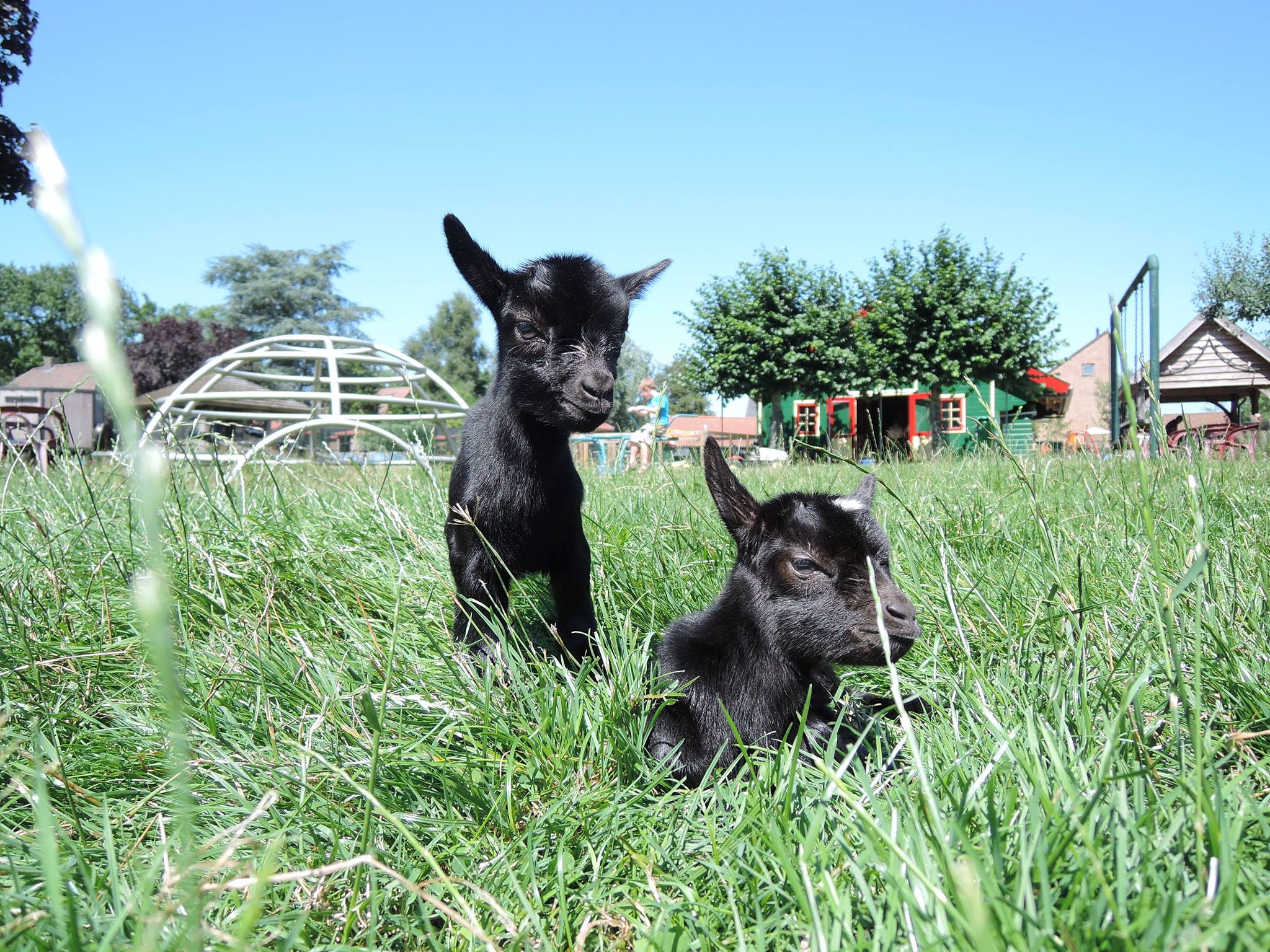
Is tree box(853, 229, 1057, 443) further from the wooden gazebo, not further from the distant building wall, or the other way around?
the distant building wall

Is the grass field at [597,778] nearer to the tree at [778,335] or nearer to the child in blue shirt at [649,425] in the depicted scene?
the child in blue shirt at [649,425]

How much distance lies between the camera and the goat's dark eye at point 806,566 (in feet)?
7.09

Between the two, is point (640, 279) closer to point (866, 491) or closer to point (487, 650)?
point (866, 491)

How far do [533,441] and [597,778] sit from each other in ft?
3.60

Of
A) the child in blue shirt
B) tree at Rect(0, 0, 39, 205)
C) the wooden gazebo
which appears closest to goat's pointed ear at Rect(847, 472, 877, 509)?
the child in blue shirt

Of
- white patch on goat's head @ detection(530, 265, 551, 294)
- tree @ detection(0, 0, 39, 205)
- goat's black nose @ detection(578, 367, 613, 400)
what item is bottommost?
goat's black nose @ detection(578, 367, 613, 400)

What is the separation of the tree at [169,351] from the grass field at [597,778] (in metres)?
56.4

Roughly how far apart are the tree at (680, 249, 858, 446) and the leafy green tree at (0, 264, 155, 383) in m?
56.2

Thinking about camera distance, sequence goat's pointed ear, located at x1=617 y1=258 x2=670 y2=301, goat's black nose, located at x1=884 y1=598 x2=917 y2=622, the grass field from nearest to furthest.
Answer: the grass field → goat's black nose, located at x1=884 y1=598 x2=917 y2=622 → goat's pointed ear, located at x1=617 y1=258 x2=670 y2=301

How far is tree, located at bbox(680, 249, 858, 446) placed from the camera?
32562mm

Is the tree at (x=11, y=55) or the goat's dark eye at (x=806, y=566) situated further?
Answer: the tree at (x=11, y=55)

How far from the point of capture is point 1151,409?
199 centimetres

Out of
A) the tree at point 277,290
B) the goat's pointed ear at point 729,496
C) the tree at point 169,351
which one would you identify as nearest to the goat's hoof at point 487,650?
the goat's pointed ear at point 729,496

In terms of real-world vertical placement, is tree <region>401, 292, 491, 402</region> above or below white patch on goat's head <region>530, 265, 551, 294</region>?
above
